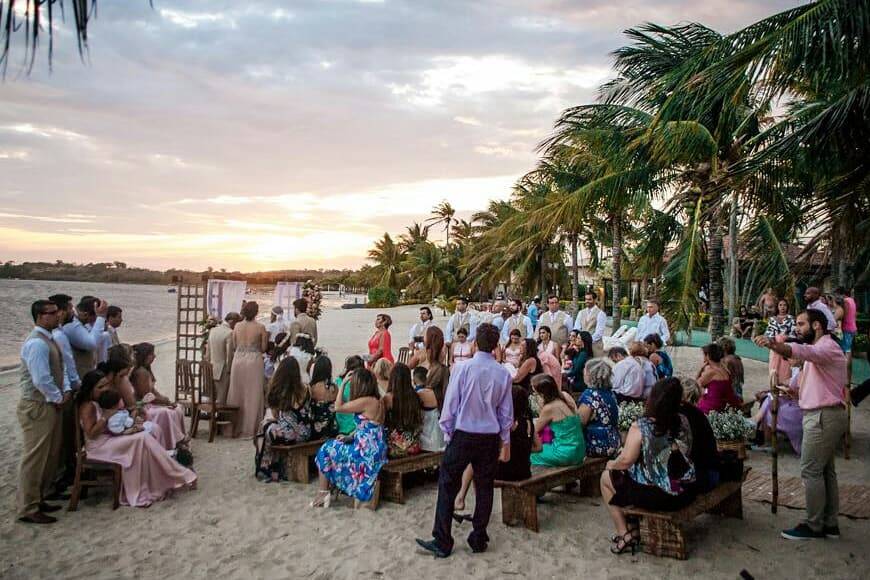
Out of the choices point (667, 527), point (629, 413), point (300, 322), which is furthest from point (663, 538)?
point (300, 322)

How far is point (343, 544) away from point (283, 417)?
1.91 metres

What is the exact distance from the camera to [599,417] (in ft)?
20.0

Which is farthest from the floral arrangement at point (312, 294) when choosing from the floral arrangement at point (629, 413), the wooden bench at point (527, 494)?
the wooden bench at point (527, 494)

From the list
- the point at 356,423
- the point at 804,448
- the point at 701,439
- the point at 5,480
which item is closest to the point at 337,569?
the point at 356,423

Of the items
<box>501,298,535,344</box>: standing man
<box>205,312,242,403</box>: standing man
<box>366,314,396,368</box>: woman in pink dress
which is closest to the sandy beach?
<box>205,312,242,403</box>: standing man

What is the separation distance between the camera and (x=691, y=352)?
58.6ft

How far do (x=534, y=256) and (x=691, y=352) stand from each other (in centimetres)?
1361

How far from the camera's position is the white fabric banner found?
37.5 ft

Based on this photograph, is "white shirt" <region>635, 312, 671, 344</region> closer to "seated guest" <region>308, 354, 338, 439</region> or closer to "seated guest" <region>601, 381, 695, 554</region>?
"seated guest" <region>308, 354, 338, 439</region>

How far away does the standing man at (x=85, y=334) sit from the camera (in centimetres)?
625

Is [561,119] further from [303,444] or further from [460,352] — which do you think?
[303,444]

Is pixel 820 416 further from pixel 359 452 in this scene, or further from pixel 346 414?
pixel 346 414

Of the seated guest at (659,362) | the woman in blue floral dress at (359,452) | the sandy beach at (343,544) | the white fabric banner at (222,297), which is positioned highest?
the white fabric banner at (222,297)

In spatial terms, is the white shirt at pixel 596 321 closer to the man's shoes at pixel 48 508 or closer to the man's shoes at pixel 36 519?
the man's shoes at pixel 48 508
